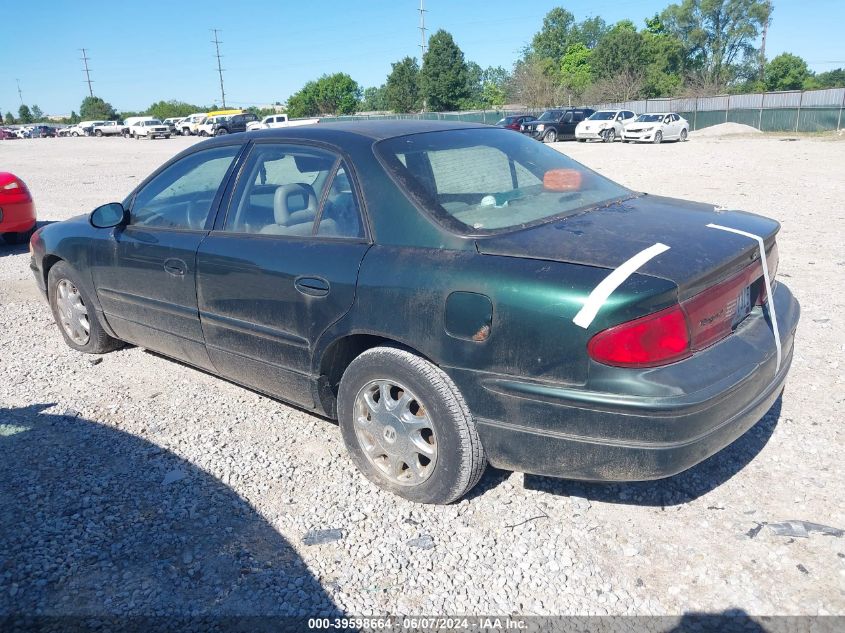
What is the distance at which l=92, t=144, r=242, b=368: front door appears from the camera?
3.97 metres

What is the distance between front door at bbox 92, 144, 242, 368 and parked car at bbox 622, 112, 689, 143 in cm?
2954

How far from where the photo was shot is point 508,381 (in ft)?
8.69

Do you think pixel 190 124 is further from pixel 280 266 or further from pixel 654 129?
pixel 280 266

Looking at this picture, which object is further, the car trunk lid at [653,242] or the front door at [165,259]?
the front door at [165,259]

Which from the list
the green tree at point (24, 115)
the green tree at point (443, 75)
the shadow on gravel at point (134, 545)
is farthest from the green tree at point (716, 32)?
the green tree at point (24, 115)

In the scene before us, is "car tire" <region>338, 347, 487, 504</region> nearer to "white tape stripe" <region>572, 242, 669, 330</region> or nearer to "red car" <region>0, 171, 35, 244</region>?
"white tape stripe" <region>572, 242, 669, 330</region>

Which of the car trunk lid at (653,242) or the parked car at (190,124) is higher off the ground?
the parked car at (190,124)

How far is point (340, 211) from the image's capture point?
3303 mm

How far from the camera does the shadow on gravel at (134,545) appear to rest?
255 cm

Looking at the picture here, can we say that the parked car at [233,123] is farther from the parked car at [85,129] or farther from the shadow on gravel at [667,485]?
the shadow on gravel at [667,485]

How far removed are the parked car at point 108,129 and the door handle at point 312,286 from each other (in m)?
64.6

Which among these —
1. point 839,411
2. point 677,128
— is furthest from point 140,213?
point 677,128

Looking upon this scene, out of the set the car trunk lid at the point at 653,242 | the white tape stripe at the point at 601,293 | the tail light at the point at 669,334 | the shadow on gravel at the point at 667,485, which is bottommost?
the shadow on gravel at the point at 667,485

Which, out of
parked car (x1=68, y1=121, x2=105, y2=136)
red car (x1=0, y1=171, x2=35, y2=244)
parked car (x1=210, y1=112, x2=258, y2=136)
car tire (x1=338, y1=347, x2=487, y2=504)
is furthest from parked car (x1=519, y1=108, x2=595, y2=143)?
parked car (x1=68, y1=121, x2=105, y2=136)
